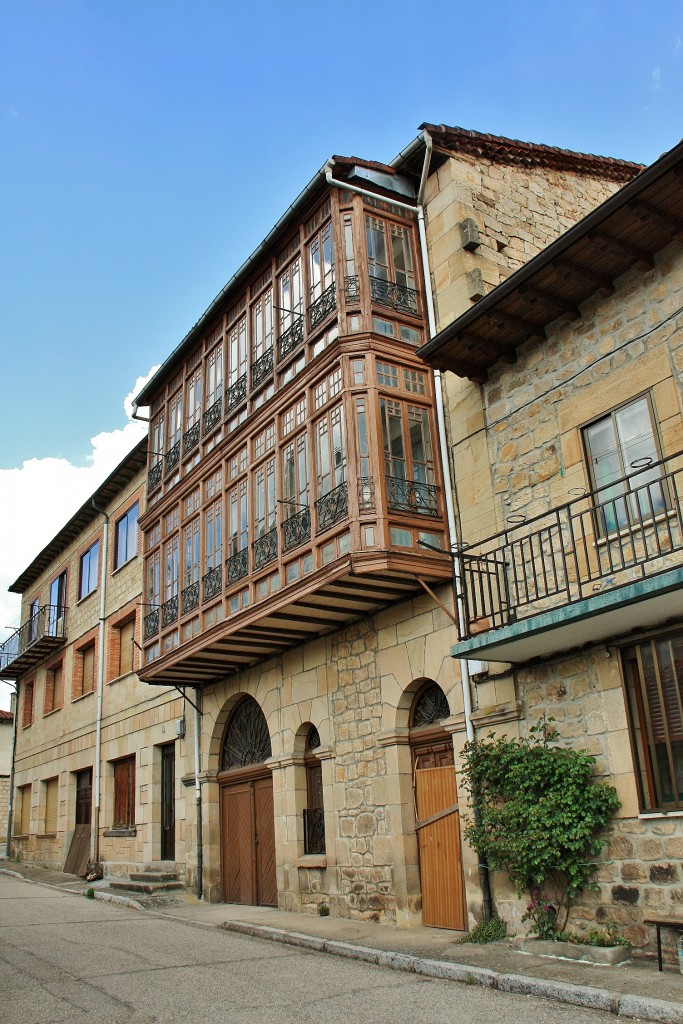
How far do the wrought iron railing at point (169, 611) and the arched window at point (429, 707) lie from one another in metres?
5.17

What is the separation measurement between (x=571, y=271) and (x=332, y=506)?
12.9ft

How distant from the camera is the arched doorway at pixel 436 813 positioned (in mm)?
10148

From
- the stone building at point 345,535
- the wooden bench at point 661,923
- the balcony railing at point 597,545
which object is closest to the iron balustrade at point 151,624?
the stone building at point 345,535

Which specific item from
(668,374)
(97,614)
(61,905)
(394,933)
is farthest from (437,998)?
(97,614)

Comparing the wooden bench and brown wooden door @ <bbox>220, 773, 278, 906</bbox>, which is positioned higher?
brown wooden door @ <bbox>220, 773, 278, 906</bbox>

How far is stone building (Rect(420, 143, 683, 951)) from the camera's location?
789 centimetres

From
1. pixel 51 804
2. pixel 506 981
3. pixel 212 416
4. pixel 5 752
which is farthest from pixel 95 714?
pixel 506 981

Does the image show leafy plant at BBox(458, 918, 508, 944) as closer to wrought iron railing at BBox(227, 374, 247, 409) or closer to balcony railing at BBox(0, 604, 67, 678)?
wrought iron railing at BBox(227, 374, 247, 409)

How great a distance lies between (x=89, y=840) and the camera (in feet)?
65.3

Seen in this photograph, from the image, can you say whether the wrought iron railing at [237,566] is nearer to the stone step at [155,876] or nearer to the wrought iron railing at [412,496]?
the wrought iron railing at [412,496]

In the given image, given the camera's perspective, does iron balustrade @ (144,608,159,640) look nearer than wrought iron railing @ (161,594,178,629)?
No

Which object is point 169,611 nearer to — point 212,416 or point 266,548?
point 212,416

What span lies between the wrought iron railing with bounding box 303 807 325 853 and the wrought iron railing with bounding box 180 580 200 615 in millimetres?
3591

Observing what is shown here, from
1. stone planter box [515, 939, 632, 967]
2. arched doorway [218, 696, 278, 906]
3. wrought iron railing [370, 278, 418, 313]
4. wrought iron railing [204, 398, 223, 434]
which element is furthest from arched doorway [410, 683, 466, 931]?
wrought iron railing [204, 398, 223, 434]
